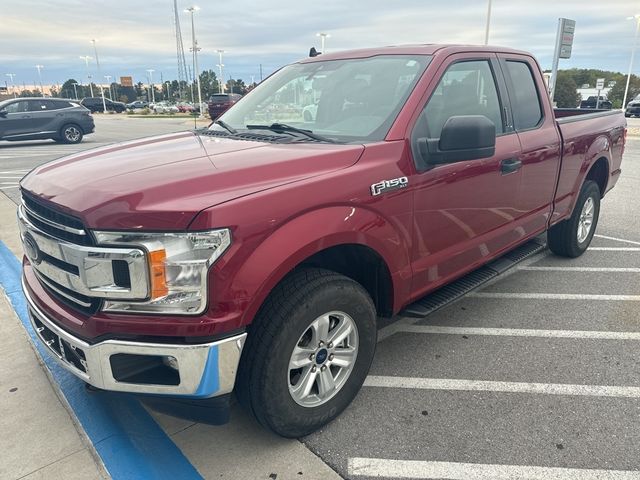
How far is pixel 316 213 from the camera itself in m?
2.30

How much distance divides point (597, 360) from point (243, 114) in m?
2.88

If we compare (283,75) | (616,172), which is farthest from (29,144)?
(616,172)

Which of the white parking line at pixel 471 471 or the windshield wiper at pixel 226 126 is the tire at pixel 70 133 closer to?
the windshield wiper at pixel 226 126

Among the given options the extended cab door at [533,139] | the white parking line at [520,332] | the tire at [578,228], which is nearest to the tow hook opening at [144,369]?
the white parking line at [520,332]

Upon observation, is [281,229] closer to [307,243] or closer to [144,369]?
[307,243]

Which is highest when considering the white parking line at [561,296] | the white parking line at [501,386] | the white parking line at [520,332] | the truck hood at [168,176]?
the truck hood at [168,176]

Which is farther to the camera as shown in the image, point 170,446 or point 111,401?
point 111,401

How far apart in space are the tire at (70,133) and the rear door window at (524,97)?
16493 mm

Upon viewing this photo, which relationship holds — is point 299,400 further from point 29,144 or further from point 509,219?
point 29,144

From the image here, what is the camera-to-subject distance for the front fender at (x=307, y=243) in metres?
2.07

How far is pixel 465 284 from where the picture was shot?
348 cm

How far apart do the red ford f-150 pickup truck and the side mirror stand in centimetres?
1

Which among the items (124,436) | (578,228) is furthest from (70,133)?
(124,436)

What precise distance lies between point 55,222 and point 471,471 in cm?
216
